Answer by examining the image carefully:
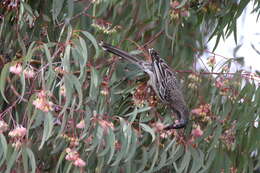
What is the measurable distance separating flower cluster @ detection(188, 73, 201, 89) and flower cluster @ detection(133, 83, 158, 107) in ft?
0.78

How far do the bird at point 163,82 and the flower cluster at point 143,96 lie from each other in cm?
4

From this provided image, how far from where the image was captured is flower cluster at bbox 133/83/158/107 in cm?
346

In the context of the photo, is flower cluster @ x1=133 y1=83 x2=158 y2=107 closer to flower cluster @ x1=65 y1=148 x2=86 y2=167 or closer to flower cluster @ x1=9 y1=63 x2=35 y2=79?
flower cluster @ x1=65 y1=148 x2=86 y2=167

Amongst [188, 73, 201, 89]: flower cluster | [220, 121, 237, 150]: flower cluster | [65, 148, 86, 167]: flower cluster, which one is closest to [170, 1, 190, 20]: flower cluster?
[188, 73, 201, 89]: flower cluster

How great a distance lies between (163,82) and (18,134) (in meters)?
1.22

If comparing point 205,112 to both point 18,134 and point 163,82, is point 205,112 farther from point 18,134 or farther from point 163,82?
point 18,134

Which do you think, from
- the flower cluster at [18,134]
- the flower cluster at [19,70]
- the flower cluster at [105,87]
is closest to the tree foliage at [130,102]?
the flower cluster at [105,87]

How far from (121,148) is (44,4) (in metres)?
1.01

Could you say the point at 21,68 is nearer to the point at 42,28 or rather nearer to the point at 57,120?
the point at 57,120

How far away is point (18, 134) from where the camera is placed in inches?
113

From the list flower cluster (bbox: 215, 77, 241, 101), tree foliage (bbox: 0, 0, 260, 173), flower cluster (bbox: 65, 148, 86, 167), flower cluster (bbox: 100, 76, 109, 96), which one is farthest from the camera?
flower cluster (bbox: 215, 77, 241, 101)

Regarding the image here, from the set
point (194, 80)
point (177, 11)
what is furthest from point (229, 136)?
point (177, 11)

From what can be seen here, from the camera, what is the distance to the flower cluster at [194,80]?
12.1 ft

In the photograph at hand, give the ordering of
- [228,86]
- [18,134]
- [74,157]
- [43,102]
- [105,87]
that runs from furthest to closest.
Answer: [228,86] < [105,87] < [74,157] < [18,134] < [43,102]
